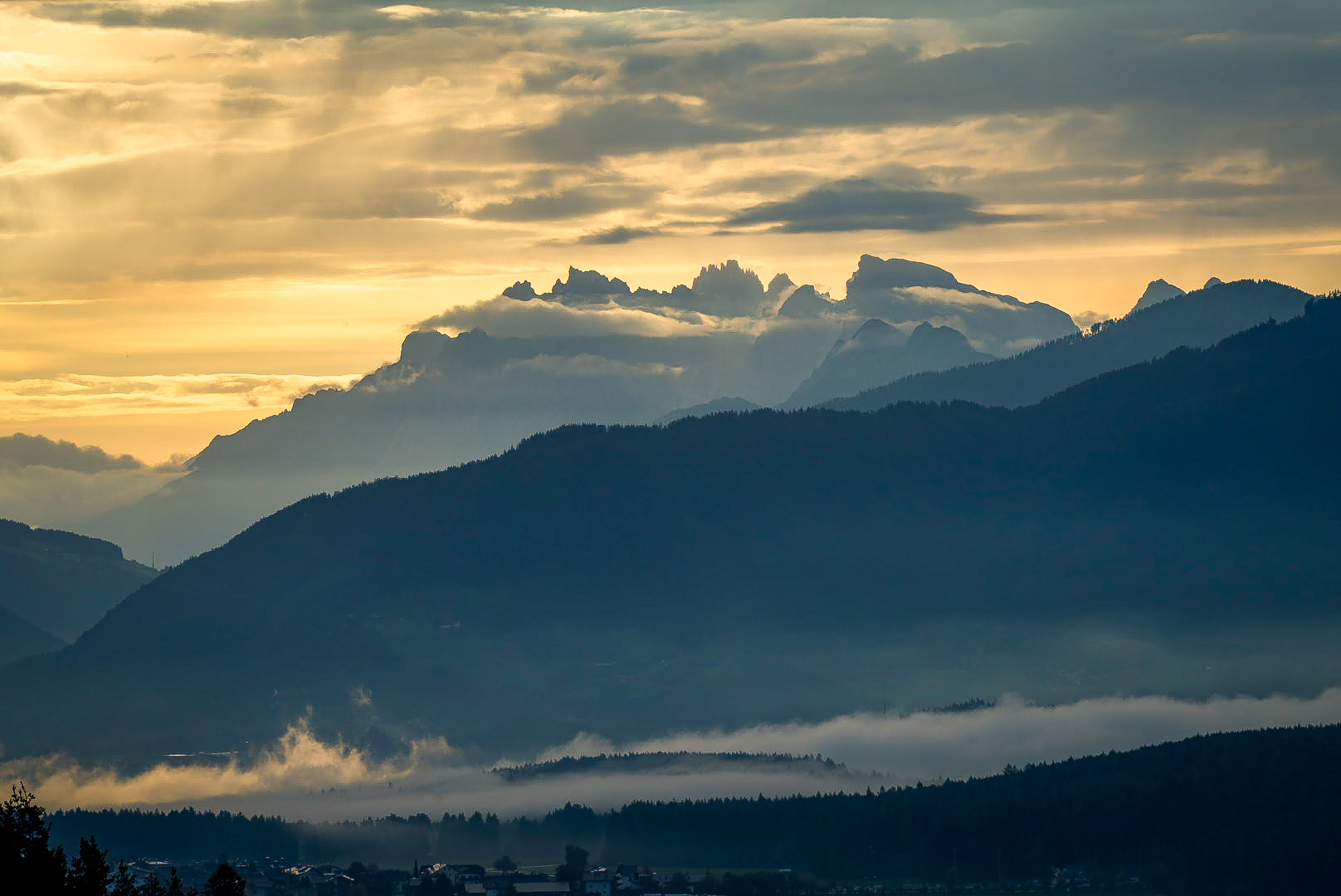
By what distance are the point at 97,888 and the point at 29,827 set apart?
5478 millimetres

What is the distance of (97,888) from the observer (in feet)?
440

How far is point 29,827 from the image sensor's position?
444ft

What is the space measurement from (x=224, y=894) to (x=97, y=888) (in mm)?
7367

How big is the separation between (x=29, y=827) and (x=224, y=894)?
11768mm

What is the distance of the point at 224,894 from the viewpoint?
137 metres
